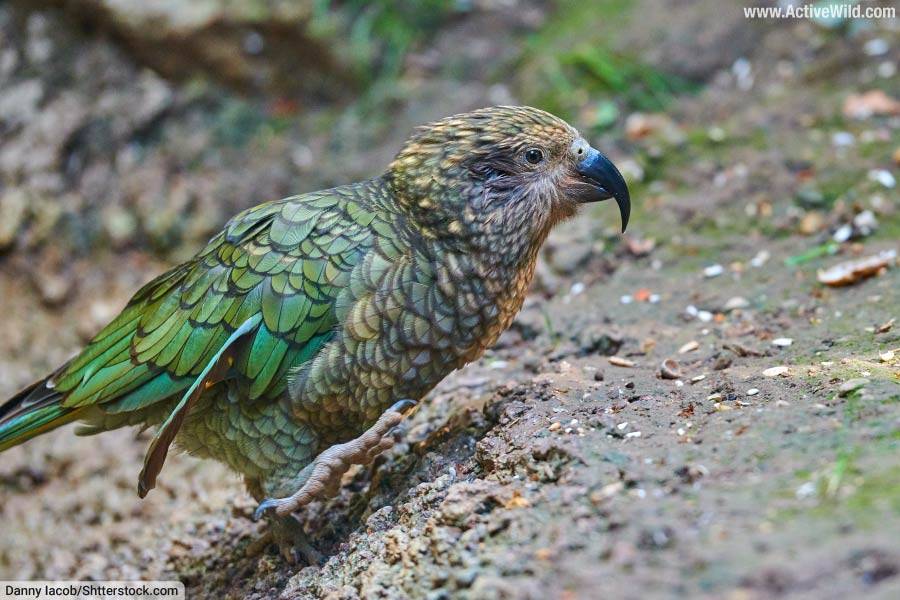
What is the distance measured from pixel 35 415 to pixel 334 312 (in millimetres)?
1488

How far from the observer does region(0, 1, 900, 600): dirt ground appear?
253cm

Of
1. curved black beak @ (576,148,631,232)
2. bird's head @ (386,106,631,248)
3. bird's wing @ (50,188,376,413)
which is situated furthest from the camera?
curved black beak @ (576,148,631,232)

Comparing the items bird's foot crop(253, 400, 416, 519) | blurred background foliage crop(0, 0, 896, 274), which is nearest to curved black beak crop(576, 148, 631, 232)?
bird's foot crop(253, 400, 416, 519)

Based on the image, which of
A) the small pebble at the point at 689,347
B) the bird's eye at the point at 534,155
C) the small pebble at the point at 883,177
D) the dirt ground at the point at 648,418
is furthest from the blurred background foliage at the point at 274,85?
the bird's eye at the point at 534,155

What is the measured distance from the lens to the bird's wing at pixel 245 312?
369cm

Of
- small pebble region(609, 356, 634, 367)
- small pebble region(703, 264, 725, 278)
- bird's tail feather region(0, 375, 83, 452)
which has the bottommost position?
small pebble region(703, 264, 725, 278)

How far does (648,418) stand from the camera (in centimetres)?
340

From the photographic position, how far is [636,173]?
19.6 ft

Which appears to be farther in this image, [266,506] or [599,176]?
[599,176]

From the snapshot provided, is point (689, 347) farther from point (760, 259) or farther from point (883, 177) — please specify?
point (883, 177)

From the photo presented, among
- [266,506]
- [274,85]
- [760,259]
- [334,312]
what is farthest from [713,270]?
[274,85]

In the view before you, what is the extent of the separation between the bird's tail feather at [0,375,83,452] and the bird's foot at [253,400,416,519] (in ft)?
3.47

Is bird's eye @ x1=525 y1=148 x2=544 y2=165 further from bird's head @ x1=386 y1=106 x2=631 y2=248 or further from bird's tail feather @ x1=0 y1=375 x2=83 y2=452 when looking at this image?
bird's tail feather @ x1=0 y1=375 x2=83 y2=452

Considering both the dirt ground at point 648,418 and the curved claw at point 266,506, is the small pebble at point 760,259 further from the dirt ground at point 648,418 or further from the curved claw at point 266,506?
the curved claw at point 266,506
